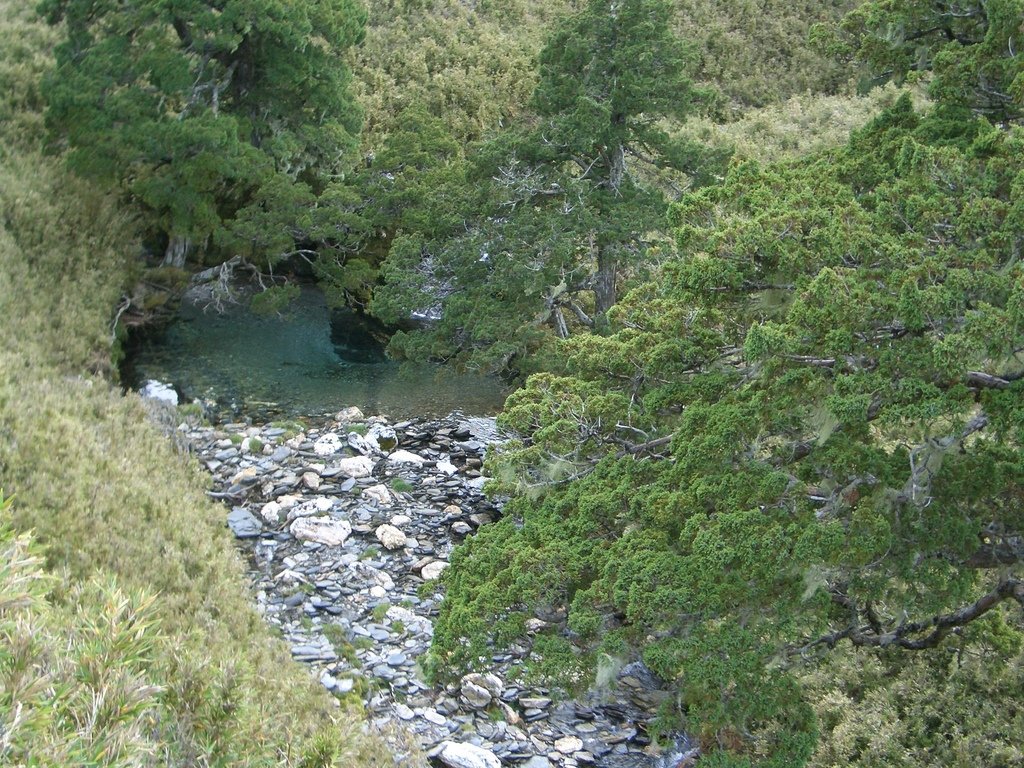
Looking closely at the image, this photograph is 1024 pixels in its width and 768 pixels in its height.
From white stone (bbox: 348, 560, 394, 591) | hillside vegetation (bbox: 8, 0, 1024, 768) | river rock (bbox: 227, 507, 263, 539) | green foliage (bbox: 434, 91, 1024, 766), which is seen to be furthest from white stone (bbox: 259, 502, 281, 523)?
green foliage (bbox: 434, 91, 1024, 766)

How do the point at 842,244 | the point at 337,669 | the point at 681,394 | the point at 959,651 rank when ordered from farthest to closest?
the point at 337,669 < the point at 959,651 < the point at 681,394 < the point at 842,244

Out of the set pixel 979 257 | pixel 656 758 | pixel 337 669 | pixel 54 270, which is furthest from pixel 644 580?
pixel 54 270

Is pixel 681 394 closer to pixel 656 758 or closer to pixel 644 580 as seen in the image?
pixel 644 580

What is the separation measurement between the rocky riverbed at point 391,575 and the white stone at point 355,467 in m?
0.02

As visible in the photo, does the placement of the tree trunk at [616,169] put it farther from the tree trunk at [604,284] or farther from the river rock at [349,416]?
the river rock at [349,416]

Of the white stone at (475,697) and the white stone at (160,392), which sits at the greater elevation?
the white stone at (475,697)

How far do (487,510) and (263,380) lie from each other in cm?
631

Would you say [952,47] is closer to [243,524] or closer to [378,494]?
[378,494]

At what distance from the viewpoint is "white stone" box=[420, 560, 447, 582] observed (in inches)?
419

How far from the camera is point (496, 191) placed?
14.2 meters

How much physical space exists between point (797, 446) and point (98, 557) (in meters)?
6.21

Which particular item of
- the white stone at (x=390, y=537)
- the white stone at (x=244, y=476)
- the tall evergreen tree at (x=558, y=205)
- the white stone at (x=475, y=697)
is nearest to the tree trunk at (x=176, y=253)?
the tall evergreen tree at (x=558, y=205)

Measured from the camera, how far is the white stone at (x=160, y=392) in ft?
49.5

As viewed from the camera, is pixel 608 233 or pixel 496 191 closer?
pixel 608 233
